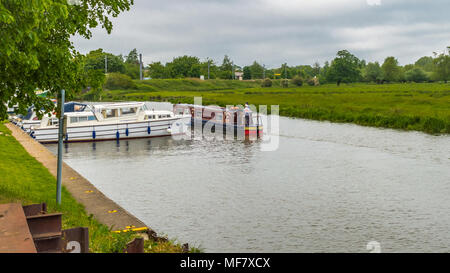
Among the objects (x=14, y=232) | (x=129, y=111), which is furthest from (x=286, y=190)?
(x=129, y=111)

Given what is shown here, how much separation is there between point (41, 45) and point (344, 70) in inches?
7032

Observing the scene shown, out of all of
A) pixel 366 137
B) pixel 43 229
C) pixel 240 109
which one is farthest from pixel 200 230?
pixel 240 109

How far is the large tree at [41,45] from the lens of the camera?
9.79 meters

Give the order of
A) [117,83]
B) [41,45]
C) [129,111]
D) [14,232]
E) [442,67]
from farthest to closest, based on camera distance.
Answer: [442,67] → [117,83] → [129,111] → [41,45] → [14,232]

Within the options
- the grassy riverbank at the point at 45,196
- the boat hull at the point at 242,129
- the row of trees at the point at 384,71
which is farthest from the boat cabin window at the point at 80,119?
the row of trees at the point at 384,71

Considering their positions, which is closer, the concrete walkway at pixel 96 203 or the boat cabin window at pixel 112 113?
the concrete walkway at pixel 96 203

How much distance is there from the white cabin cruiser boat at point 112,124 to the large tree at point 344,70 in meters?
145

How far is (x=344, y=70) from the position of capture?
599ft

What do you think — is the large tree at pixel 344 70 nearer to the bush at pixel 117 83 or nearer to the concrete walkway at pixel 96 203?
the bush at pixel 117 83

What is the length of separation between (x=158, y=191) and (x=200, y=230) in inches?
245

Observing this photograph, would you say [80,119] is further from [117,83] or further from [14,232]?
[117,83]

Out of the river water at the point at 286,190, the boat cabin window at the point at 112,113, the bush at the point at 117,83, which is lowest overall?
the river water at the point at 286,190

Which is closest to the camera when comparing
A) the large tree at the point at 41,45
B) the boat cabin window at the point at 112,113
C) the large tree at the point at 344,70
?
the large tree at the point at 41,45

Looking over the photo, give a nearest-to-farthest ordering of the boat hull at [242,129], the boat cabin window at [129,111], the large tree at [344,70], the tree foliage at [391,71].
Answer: the boat hull at [242,129]
the boat cabin window at [129,111]
the large tree at [344,70]
the tree foliage at [391,71]
